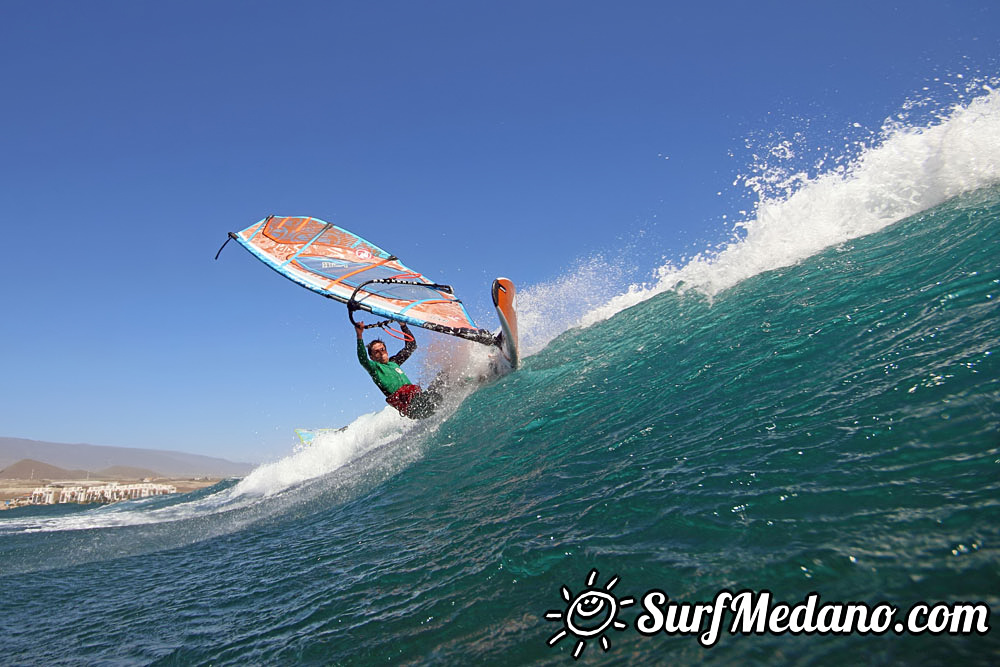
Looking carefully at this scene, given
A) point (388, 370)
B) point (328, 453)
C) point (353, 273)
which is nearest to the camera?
point (388, 370)

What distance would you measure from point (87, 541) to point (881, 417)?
927cm

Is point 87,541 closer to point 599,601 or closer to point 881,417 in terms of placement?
point 599,601

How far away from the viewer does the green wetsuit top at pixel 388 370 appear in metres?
7.65

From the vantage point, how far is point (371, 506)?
5090 millimetres

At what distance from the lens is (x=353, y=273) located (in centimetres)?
1018

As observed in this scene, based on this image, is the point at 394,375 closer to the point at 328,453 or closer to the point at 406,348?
the point at 406,348

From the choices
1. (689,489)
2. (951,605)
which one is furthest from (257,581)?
(951,605)

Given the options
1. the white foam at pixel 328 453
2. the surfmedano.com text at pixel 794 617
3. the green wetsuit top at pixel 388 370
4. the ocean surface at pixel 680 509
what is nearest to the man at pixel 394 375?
the green wetsuit top at pixel 388 370

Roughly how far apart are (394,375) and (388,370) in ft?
0.42

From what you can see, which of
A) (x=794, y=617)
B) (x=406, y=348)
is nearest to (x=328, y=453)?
(x=406, y=348)

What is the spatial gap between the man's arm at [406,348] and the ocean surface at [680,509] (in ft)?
5.54

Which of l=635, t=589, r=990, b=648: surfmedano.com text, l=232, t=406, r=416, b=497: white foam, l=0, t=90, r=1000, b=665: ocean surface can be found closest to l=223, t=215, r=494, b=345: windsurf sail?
l=0, t=90, r=1000, b=665: ocean surface

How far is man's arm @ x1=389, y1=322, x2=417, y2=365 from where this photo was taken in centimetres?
829

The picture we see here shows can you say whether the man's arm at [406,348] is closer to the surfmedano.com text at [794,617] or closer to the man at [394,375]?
the man at [394,375]
